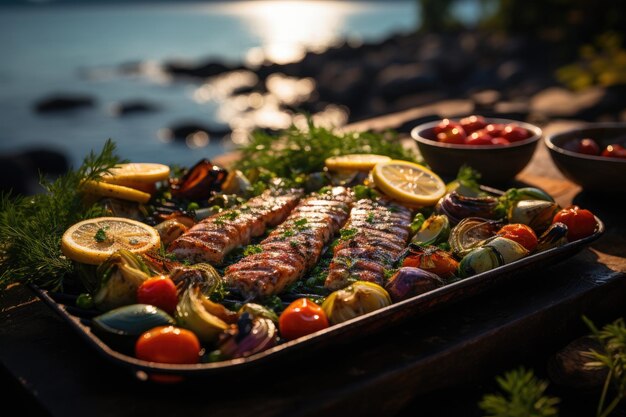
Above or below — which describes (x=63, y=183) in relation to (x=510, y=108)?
above

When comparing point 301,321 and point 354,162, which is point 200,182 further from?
point 301,321

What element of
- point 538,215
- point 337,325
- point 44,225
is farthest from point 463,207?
point 44,225

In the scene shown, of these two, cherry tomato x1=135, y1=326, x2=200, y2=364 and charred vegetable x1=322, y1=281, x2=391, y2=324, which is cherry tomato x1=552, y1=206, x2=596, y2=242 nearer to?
charred vegetable x1=322, y1=281, x2=391, y2=324

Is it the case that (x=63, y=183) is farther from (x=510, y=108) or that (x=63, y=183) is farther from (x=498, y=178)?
(x=510, y=108)

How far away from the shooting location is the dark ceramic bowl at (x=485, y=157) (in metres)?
5.70

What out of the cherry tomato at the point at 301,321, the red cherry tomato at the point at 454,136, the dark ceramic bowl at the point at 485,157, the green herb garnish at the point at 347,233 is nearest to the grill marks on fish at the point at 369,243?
the green herb garnish at the point at 347,233

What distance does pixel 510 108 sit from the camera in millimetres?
9617

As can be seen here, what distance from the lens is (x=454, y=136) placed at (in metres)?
5.95

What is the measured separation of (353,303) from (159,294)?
37.5 inches

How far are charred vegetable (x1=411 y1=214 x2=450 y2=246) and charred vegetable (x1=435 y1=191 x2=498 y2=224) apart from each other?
0.16 m

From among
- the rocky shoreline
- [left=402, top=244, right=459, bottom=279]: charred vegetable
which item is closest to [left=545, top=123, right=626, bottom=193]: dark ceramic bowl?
[left=402, top=244, right=459, bottom=279]: charred vegetable

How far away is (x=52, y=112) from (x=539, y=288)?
27938 millimetres

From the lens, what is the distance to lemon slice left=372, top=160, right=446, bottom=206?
15.8 feet

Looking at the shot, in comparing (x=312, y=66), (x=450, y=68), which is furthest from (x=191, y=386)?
(x=312, y=66)
